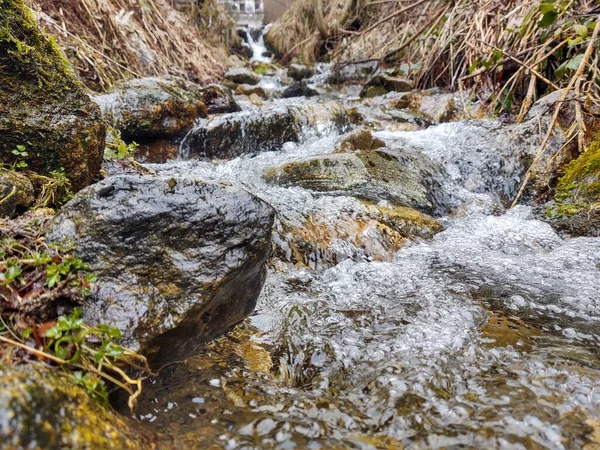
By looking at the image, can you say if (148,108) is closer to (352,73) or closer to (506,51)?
(506,51)

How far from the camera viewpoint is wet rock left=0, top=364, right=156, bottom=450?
72cm

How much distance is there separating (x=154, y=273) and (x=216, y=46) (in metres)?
10.4

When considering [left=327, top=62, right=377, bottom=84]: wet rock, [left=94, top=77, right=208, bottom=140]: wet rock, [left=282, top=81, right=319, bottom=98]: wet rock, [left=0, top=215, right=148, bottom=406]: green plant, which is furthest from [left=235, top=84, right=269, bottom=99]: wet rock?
[left=0, top=215, right=148, bottom=406]: green plant

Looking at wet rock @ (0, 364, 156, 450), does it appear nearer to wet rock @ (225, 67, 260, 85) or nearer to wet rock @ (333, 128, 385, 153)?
wet rock @ (333, 128, 385, 153)

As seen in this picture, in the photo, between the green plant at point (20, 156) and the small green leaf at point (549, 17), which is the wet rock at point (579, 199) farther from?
the green plant at point (20, 156)

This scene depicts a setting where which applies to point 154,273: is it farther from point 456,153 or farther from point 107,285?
point 456,153

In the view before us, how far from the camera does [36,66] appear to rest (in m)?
2.13

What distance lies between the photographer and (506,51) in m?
4.77

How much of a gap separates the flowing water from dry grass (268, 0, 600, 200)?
1.42 metres

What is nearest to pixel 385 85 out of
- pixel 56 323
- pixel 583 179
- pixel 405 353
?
pixel 583 179

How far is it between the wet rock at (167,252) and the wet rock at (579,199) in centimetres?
243

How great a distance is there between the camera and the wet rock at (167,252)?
4.09ft

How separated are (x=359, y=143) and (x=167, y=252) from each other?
3.28 metres

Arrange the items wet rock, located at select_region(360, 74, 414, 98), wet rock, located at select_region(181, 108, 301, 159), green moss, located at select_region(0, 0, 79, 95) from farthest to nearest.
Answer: wet rock, located at select_region(360, 74, 414, 98), wet rock, located at select_region(181, 108, 301, 159), green moss, located at select_region(0, 0, 79, 95)
